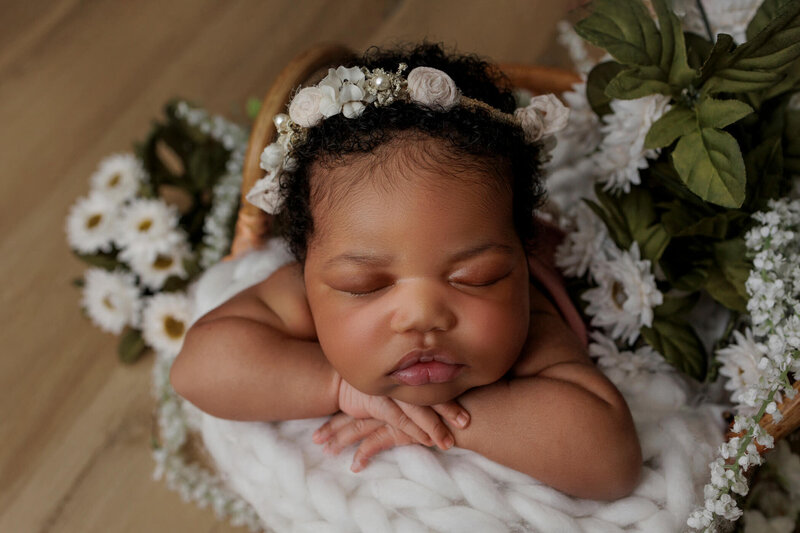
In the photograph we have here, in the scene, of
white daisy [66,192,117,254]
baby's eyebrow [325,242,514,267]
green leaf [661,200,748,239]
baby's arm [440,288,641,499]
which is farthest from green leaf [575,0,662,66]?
white daisy [66,192,117,254]

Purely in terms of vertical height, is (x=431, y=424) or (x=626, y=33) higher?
(x=626, y=33)

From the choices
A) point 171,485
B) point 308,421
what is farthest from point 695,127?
point 171,485

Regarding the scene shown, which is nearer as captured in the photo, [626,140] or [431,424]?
[431,424]

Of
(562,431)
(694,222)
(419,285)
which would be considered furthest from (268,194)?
(694,222)

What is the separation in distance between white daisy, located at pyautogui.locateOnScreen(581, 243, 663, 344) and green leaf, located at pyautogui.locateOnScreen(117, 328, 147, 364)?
0.94 metres

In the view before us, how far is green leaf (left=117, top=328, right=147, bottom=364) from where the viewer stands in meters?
1.57

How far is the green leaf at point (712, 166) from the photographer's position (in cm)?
92

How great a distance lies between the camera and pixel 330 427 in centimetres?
105

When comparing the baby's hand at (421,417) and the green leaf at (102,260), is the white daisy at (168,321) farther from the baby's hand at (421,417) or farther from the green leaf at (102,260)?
the baby's hand at (421,417)

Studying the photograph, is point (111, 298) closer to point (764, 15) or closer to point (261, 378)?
point (261, 378)

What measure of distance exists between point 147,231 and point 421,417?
753 millimetres

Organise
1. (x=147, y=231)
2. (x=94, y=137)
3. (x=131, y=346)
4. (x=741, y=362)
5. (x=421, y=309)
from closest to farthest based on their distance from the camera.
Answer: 1. (x=421, y=309)
2. (x=741, y=362)
3. (x=147, y=231)
4. (x=131, y=346)
5. (x=94, y=137)

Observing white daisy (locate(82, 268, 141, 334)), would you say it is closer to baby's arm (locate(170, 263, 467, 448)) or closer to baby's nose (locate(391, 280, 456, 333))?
baby's arm (locate(170, 263, 467, 448))

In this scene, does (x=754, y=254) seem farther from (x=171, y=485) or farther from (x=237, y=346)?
(x=171, y=485)
